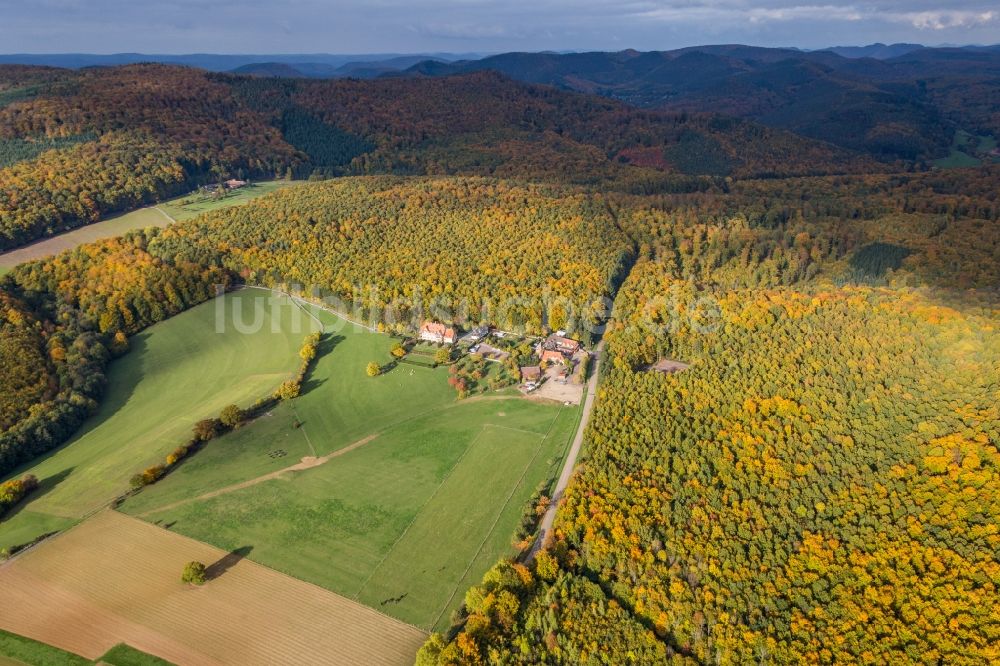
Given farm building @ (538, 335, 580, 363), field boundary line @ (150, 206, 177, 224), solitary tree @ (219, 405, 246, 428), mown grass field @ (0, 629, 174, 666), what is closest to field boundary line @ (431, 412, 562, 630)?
farm building @ (538, 335, 580, 363)

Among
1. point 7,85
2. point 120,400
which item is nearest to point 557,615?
point 120,400

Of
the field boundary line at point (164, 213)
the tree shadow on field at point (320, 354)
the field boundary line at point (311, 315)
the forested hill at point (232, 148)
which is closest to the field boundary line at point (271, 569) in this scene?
the tree shadow on field at point (320, 354)

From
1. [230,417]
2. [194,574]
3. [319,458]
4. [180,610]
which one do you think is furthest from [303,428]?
[180,610]

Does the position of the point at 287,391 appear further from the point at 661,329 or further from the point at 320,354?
Answer: the point at 661,329

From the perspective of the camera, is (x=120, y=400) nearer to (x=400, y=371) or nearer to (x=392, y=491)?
(x=400, y=371)

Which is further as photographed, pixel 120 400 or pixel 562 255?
pixel 562 255
